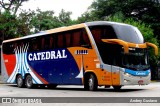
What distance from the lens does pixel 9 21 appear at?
41250 mm

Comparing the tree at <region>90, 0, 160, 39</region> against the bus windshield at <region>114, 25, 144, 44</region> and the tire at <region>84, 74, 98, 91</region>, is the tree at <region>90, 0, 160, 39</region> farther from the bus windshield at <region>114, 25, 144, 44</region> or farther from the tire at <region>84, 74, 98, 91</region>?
the tire at <region>84, 74, 98, 91</region>

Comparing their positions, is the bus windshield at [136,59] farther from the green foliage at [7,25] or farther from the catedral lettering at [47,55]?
the green foliage at [7,25]

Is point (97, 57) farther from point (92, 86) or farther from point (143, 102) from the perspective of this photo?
point (143, 102)

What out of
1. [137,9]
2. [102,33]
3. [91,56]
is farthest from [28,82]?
[137,9]

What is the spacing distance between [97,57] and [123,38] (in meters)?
1.74

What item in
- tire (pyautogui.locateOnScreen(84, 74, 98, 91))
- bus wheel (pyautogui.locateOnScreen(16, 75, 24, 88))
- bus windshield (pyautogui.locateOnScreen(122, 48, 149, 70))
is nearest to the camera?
bus windshield (pyautogui.locateOnScreen(122, 48, 149, 70))

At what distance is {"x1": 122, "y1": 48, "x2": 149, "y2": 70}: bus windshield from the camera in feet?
60.8

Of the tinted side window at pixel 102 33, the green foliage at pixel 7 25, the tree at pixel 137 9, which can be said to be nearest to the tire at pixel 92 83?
the tinted side window at pixel 102 33

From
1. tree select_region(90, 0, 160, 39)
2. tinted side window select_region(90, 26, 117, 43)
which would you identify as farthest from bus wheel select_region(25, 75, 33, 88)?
tree select_region(90, 0, 160, 39)

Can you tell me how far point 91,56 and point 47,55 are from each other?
422 cm

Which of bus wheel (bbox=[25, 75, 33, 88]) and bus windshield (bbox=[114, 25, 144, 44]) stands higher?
bus windshield (bbox=[114, 25, 144, 44])

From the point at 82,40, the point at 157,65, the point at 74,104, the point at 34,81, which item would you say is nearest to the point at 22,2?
the point at 157,65

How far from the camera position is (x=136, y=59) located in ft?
62.0

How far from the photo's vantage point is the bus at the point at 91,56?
18578mm
